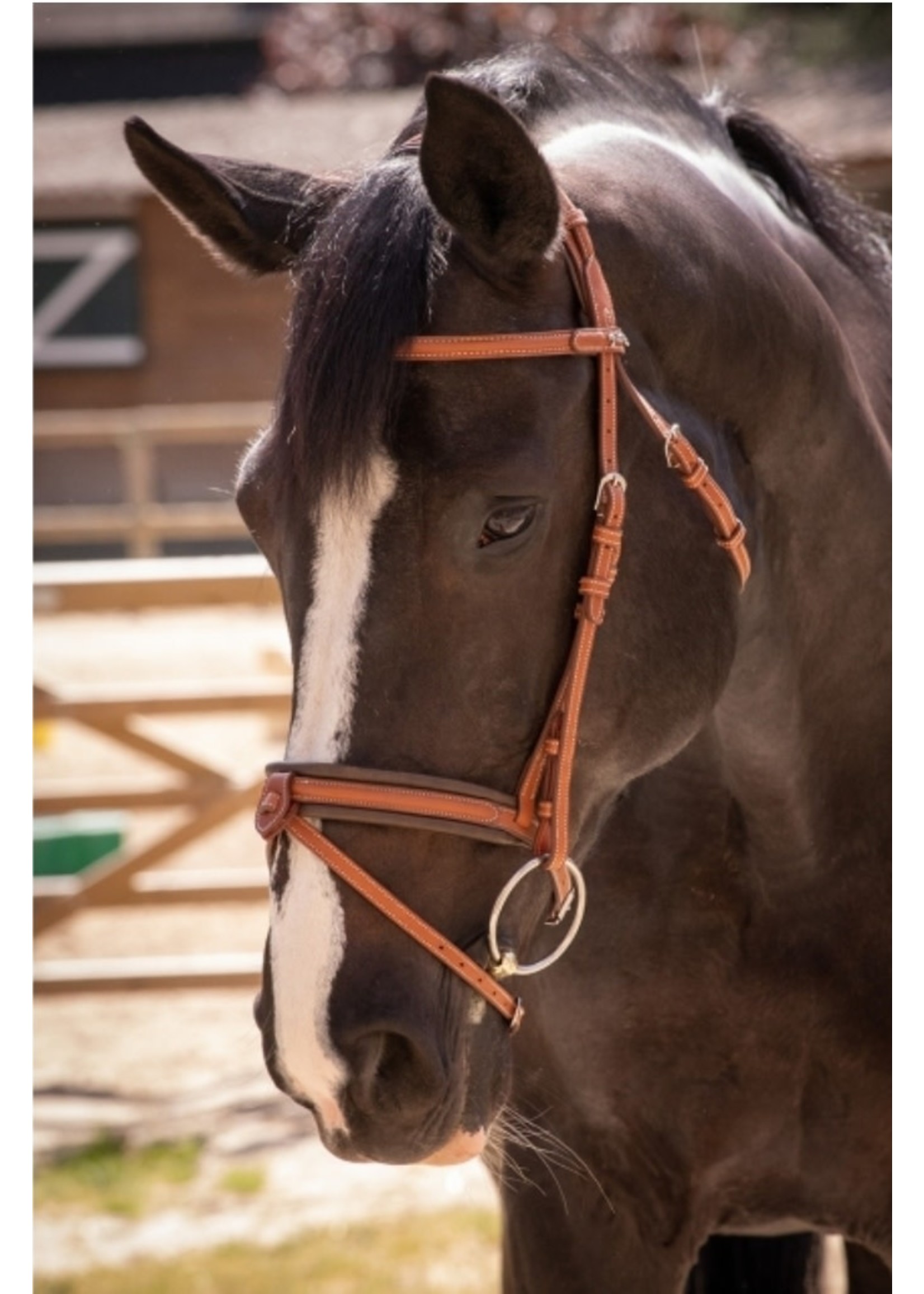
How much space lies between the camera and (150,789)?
6.66 m

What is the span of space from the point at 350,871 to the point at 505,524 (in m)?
0.44

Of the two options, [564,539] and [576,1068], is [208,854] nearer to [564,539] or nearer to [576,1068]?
[576,1068]

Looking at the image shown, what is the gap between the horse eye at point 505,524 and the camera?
1.85 metres

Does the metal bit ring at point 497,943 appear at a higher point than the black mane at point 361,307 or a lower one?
lower

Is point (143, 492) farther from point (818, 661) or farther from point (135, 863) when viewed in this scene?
point (818, 661)

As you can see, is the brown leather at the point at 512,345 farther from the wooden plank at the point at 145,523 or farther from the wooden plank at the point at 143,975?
the wooden plank at the point at 145,523

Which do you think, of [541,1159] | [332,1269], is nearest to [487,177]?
[541,1159]

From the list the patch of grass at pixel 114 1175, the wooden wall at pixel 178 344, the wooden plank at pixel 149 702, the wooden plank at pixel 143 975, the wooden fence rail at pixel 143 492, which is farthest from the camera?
the wooden wall at pixel 178 344

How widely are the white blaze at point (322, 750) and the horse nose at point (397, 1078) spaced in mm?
30

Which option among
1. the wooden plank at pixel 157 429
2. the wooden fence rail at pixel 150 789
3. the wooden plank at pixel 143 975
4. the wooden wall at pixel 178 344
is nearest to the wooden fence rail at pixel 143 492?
the wooden plank at pixel 157 429

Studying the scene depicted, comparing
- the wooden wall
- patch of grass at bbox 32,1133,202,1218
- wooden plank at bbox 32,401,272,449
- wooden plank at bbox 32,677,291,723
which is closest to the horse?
patch of grass at bbox 32,1133,202,1218

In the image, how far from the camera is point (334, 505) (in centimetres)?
185

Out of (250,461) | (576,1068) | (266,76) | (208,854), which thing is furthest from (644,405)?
(266,76)
